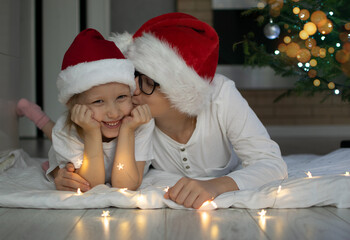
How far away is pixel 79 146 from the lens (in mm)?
1507

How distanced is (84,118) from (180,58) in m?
0.37

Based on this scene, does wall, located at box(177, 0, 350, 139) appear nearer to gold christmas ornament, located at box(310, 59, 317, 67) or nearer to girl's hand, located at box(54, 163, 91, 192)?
gold christmas ornament, located at box(310, 59, 317, 67)

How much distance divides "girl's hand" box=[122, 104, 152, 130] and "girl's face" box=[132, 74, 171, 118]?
0.18 feet

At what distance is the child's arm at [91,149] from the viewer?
1369 millimetres

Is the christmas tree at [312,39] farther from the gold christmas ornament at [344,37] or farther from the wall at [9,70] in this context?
the wall at [9,70]

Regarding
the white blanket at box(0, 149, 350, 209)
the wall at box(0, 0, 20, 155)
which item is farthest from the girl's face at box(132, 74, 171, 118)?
the wall at box(0, 0, 20, 155)

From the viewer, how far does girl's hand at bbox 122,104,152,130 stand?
1406 mm

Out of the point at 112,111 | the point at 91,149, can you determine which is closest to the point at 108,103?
the point at 112,111

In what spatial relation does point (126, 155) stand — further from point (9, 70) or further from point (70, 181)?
point (9, 70)

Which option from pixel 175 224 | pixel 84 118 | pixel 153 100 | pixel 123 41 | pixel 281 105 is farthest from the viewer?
pixel 281 105

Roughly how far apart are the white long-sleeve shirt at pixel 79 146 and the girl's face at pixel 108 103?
0.10 metres

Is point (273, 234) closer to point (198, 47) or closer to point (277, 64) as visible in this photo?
point (198, 47)

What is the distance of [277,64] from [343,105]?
7.81 ft

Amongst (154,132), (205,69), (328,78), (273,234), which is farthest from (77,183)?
(328,78)
